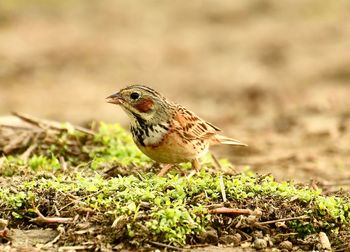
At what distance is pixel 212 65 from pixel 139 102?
36.3 feet

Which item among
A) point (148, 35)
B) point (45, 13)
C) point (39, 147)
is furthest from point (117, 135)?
point (45, 13)

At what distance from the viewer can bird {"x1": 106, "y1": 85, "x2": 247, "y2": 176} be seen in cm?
843

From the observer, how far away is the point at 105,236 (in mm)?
6965

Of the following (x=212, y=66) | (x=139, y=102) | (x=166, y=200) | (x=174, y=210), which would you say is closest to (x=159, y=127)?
(x=139, y=102)

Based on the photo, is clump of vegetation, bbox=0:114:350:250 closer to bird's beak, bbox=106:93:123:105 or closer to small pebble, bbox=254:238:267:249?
small pebble, bbox=254:238:267:249

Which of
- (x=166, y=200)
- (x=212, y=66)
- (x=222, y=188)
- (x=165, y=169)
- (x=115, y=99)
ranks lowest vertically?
(x=166, y=200)

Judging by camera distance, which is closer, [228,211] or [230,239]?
[230,239]

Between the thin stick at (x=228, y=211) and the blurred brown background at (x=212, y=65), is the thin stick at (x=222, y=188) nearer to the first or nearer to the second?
the thin stick at (x=228, y=211)

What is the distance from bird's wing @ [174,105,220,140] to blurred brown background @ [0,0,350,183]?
84.1 inches

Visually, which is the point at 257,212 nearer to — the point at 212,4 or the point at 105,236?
the point at 105,236

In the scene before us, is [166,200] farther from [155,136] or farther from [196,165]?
[196,165]

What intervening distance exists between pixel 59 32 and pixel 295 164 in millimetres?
11225

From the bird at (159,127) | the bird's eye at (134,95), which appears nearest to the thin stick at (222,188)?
the bird at (159,127)

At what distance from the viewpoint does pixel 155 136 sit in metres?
8.46
